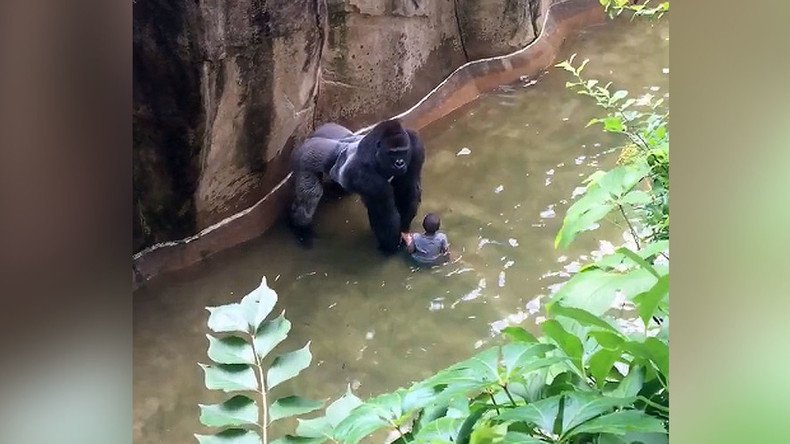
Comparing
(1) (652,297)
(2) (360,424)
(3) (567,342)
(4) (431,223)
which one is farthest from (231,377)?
(1) (652,297)

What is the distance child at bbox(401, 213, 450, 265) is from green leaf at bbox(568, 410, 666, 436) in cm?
57

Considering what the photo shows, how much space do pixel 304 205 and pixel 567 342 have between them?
66 centimetres

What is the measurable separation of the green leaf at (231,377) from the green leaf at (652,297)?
579mm

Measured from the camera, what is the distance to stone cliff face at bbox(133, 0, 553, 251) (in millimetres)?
1278

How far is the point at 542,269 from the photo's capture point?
3.91ft

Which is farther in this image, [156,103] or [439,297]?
[156,103]

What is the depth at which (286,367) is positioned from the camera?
1.08 m

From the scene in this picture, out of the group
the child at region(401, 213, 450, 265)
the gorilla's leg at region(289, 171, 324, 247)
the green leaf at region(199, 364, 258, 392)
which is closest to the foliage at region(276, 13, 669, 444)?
the green leaf at region(199, 364, 258, 392)

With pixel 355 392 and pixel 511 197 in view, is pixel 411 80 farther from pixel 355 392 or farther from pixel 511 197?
pixel 355 392

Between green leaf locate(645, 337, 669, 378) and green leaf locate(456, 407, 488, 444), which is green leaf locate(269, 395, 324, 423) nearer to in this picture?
green leaf locate(456, 407, 488, 444)

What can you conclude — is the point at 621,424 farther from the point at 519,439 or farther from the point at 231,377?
the point at 231,377
